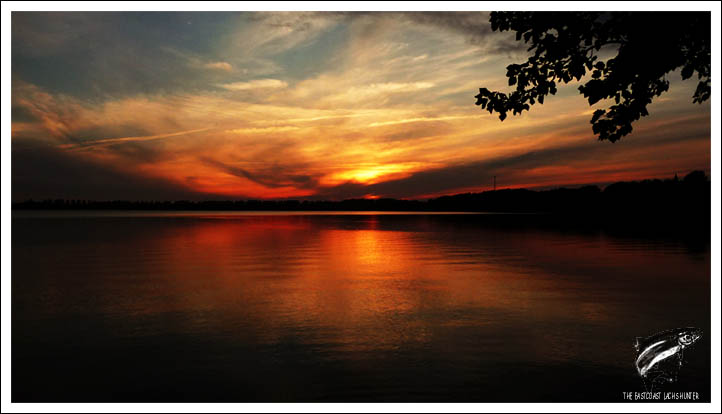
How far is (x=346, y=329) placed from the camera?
43.0 ft

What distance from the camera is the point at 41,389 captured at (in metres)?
9.34

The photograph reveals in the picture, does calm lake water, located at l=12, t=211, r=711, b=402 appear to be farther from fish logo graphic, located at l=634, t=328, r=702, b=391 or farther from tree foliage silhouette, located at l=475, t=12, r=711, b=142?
tree foliage silhouette, located at l=475, t=12, r=711, b=142

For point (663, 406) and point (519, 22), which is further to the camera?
point (519, 22)

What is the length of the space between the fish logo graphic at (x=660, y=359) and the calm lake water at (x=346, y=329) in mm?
185

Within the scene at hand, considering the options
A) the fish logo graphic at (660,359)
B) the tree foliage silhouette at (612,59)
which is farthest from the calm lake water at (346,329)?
the tree foliage silhouette at (612,59)

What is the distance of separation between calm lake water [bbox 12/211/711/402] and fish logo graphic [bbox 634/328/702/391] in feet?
0.61

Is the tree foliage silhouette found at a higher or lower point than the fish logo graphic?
higher

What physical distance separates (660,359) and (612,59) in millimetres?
6143

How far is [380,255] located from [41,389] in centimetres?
2392

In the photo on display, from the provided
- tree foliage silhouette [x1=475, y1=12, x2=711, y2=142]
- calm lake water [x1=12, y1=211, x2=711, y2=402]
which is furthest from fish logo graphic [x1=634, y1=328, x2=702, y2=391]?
tree foliage silhouette [x1=475, y1=12, x2=711, y2=142]

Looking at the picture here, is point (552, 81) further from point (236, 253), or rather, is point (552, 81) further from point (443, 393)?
point (236, 253)

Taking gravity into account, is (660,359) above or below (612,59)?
below

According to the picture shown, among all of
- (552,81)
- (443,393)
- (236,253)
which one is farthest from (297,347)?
(236,253)

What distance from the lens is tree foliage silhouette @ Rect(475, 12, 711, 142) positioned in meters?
10.2
